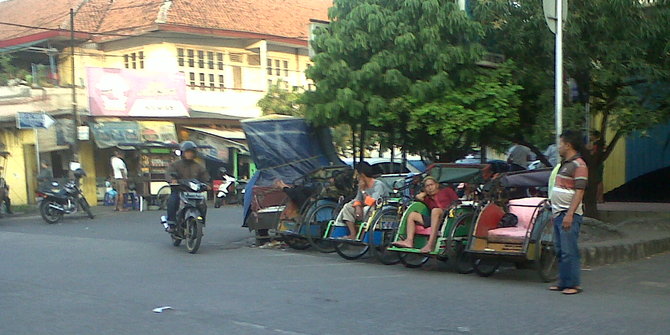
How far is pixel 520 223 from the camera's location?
842 cm

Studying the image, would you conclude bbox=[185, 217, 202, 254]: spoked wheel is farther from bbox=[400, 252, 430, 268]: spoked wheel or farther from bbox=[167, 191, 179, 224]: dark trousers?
bbox=[400, 252, 430, 268]: spoked wheel

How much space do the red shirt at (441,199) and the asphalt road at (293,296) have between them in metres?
0.86

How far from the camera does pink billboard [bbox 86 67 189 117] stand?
2247 cm

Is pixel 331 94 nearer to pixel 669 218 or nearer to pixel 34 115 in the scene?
pixel 669 218

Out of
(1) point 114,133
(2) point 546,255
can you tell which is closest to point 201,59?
(1) point 114,133

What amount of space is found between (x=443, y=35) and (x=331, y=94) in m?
1.99

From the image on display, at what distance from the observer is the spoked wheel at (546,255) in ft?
26.1

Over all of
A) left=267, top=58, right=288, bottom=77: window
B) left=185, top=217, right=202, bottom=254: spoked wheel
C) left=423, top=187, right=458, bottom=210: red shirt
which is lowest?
left=185, top=217, right=202, bottom=254: spoked wheel

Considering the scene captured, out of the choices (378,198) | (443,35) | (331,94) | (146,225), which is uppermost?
(443,35)

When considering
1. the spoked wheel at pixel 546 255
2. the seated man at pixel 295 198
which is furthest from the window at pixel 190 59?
the spoked wheel at pixel 546 255

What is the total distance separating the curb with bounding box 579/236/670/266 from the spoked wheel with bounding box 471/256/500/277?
4.39ft

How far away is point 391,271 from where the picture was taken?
899 centimetres

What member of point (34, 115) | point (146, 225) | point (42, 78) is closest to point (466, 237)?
point (146, 225)

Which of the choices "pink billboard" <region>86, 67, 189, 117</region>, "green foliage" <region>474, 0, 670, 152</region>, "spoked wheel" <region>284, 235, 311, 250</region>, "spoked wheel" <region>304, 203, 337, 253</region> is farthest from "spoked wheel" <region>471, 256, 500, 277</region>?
"pink billboard" <region>86, 67, 189, 117</region>
